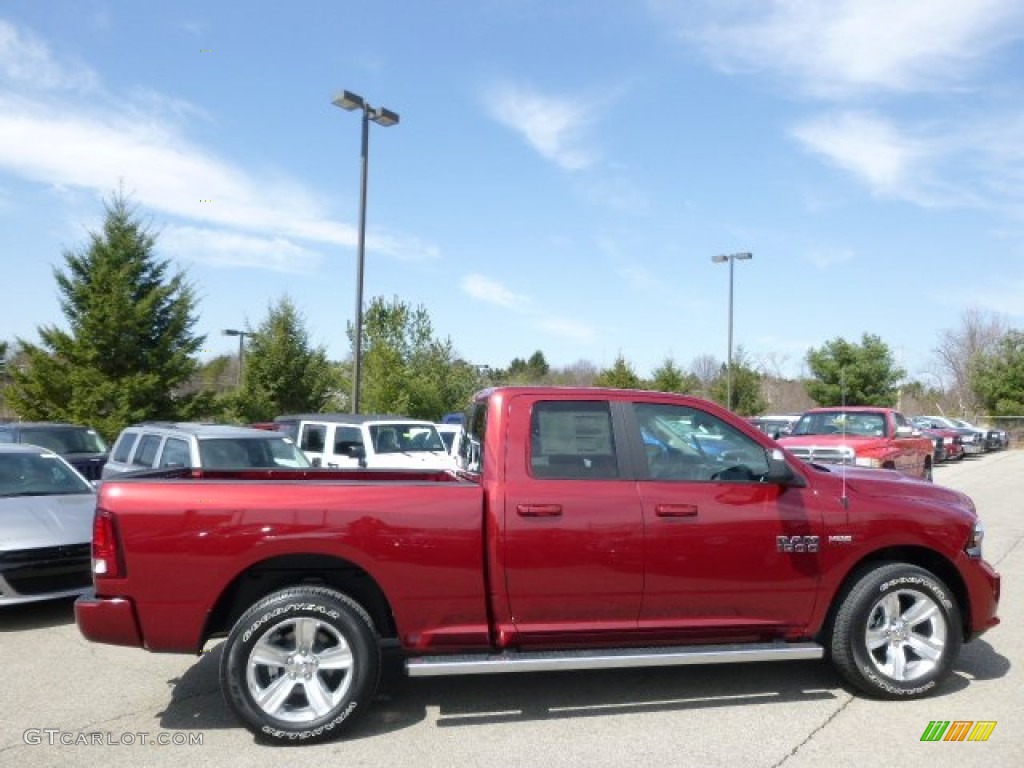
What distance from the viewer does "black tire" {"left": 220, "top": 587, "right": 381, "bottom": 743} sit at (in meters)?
4.42

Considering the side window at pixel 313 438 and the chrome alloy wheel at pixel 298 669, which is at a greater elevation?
the side window at pixel 313 438

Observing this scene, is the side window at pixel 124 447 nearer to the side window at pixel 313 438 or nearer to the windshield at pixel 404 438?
the side window at pixel 313 438

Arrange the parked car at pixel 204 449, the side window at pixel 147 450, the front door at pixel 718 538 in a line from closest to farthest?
the front door at pixel 718 538 < the parked car at pixel 204 449 < the side window at pixel 147 450

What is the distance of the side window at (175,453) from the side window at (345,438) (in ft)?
15.8

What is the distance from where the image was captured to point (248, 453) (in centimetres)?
1101

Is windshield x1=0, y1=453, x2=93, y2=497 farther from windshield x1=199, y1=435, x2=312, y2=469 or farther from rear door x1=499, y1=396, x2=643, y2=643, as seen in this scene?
rear door x1=499, y1=396, x2=643, y2=643

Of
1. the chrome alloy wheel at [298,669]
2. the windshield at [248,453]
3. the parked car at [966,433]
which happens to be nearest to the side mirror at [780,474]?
the chrome alloy wheel at [298,669]

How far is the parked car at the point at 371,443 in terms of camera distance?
50.7ft

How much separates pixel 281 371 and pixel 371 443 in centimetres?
1534

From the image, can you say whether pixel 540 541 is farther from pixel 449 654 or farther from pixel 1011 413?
pixel 1011 413

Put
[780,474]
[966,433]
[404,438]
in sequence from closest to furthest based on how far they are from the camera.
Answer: [780,474]
[404,438]
[966,433]

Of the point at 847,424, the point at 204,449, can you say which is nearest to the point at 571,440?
the point at 204,449

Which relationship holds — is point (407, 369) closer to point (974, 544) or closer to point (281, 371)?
point (281, 371)

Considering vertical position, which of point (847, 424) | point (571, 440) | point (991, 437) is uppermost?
point (847, 424)
